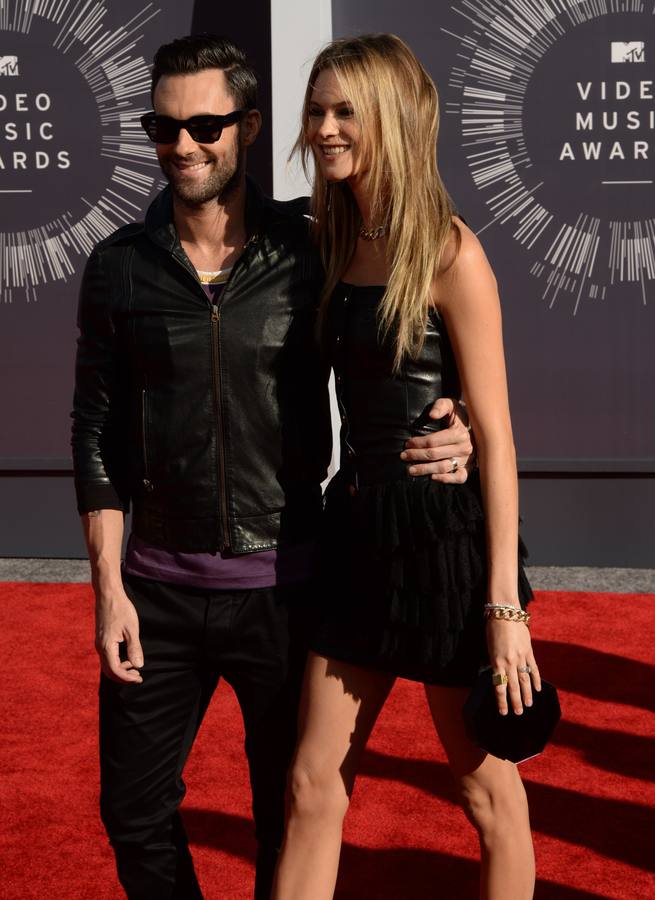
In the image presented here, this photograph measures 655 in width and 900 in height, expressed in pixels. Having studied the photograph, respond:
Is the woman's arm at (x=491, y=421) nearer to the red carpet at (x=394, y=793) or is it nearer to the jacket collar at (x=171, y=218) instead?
the jacket collar at (x=171, y=218)

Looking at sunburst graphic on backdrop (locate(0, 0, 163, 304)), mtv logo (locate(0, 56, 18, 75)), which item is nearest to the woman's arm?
sunburst graphic on backdrop (locate(0, 0, 163, 304))

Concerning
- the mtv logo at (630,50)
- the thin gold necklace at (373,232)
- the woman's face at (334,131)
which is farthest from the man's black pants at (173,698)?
the mtv logo at (630,50)

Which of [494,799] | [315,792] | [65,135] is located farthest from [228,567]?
[65,135]

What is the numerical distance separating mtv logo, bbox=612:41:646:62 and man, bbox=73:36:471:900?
14.1 ft

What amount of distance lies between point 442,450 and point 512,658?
0.41m

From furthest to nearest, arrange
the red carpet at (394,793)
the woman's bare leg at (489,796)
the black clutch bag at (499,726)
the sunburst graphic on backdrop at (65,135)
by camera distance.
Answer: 1. the sunburst graphic on backdrop at (65,135)
2. the red carpet at (394,793)
3. the woman's bare leg at (489,796)
4. the black clutch bag at (499,726)

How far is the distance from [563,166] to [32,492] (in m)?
3.42

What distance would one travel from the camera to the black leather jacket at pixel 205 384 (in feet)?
7.74

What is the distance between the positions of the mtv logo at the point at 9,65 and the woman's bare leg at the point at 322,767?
5317mm

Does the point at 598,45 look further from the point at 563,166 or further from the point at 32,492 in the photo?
the point at 32,492

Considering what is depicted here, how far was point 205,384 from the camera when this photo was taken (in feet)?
7.75

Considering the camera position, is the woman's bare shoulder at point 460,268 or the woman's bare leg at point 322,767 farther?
the woman's bare leg at point 322,767

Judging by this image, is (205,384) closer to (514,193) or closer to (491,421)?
(491,421)

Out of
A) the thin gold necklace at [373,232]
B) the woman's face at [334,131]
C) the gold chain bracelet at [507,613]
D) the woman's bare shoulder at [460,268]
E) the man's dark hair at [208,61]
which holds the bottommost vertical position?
the gold chain bracelet at [507,613]
